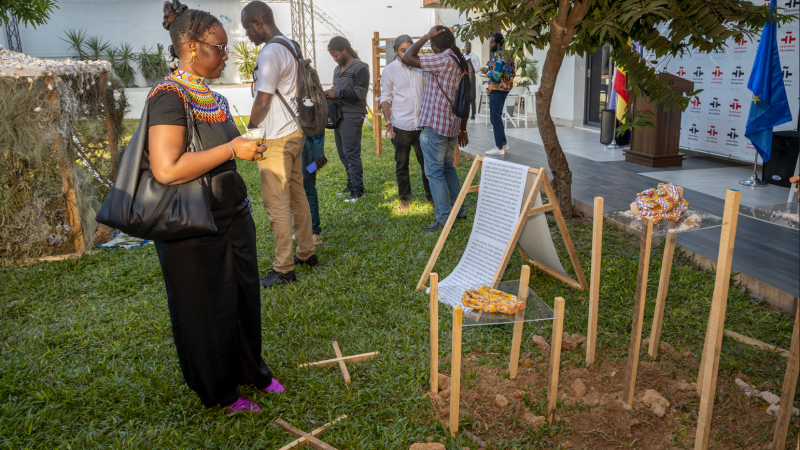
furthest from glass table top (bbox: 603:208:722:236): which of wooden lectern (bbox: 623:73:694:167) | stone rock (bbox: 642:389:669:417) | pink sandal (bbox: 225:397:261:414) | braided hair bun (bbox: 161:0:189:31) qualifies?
wooden lectern (bbox: 623:73:694:167)

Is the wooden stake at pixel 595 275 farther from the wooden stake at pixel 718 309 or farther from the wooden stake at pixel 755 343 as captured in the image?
the wooden stake at pixel 755 343

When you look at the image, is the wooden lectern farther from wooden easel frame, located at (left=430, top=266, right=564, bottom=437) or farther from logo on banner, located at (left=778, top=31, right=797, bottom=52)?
wooden easel frame, located at (left=430, top=266, right=564, bottom=437)

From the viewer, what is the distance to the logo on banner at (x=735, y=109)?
8.04 meters

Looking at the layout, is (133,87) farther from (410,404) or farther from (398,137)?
(410,404)

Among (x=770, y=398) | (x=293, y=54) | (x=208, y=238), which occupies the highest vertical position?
(x=293, y=54)

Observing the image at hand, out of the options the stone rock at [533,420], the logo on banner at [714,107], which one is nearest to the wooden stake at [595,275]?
the stone rock at [533,420]

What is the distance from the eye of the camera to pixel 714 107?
27.9 ft

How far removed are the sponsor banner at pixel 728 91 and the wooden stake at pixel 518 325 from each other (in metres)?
6.10

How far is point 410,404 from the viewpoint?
2980mm

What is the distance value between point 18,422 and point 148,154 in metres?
1.74

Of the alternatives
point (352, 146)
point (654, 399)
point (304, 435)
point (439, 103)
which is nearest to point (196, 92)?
point (304, 435)

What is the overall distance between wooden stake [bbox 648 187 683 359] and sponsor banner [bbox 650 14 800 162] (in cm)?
553

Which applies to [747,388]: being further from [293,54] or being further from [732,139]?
[732,139]

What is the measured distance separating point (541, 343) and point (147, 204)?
2.44 meters
